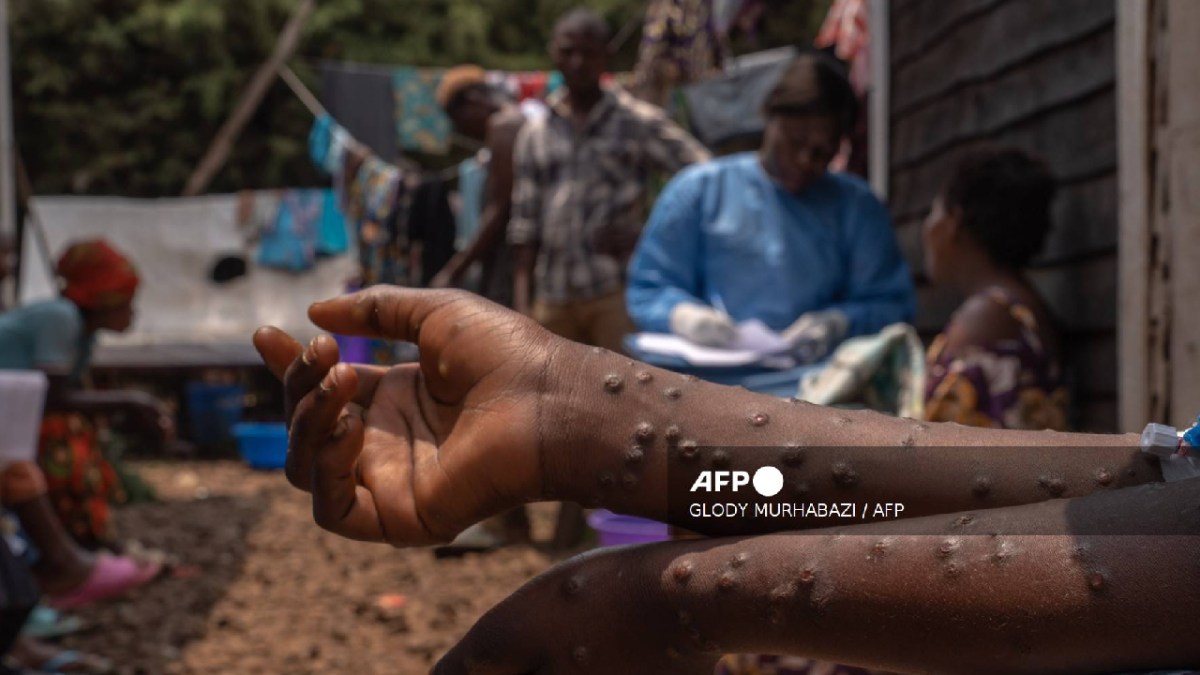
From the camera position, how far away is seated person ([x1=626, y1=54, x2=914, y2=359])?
2.85m

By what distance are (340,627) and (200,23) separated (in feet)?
31.2

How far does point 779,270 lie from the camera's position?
112 inches

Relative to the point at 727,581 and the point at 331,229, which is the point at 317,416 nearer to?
the point at 727,581

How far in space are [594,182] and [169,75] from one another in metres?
9.50

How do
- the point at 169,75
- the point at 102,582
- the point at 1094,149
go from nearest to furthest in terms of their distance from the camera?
1. the point at 1094,149
2. the point at 102,582
3. the point at 169,75

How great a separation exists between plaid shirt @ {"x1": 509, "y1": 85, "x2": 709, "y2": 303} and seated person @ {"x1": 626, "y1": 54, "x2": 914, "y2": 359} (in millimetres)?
1343

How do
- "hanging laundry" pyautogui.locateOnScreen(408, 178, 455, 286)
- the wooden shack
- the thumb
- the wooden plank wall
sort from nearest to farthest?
the thumb < the wooden shack < the wooden plank wall < "hanging laundry" pyautogui.locateOnScreen(408, 178, 455, 286)

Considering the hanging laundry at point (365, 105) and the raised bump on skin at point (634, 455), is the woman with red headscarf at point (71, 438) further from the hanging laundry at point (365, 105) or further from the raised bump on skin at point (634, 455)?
the hanging laundry at point (365, 105)

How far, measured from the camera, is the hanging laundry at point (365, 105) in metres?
8.20

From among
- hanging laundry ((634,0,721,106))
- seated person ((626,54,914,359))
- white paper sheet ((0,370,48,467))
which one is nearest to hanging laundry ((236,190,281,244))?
hanging laundry ((634,0,721,106))

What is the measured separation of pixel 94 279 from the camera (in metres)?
4.20

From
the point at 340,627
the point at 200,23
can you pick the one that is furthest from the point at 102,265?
the point at 200,23

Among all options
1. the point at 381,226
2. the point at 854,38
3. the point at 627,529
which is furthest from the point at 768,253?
the point at 381,226

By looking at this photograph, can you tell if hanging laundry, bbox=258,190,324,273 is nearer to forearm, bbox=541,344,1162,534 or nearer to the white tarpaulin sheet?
the white tarpaulin sheet
